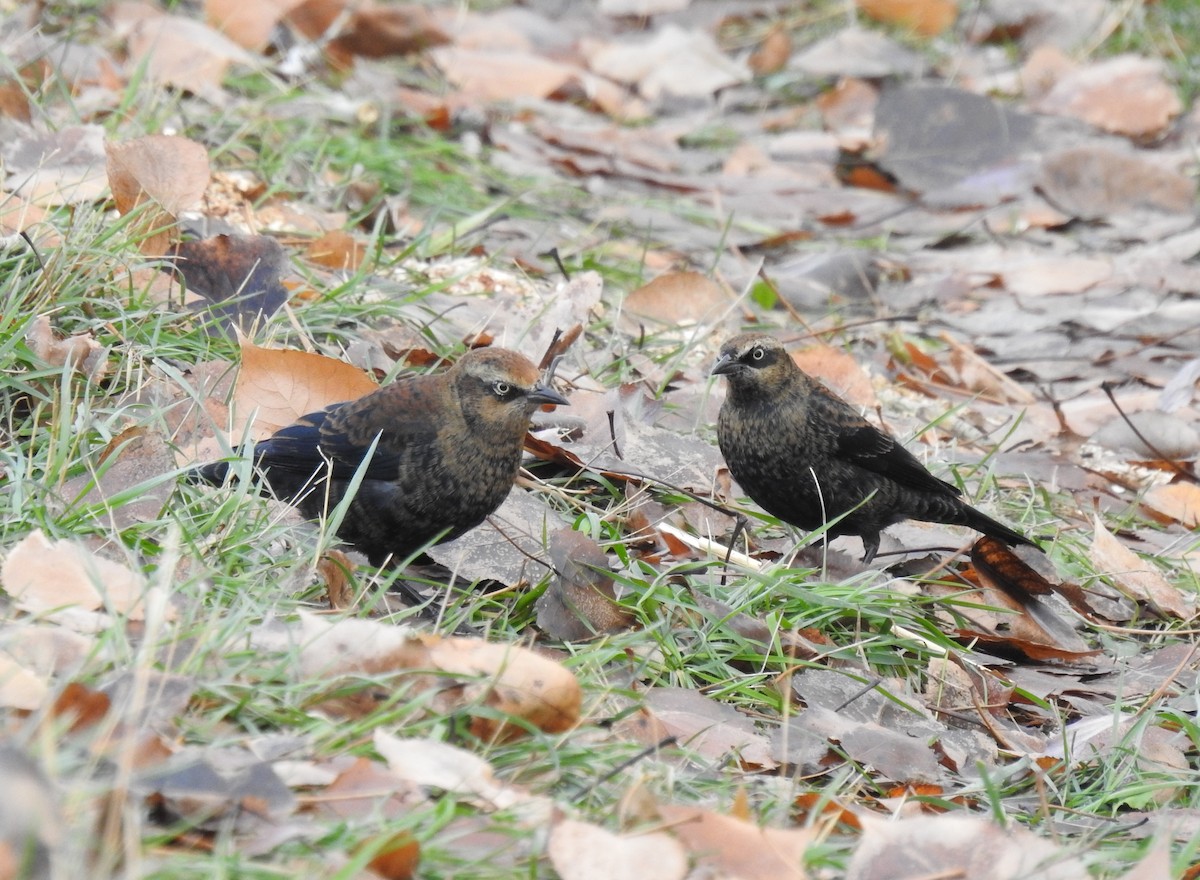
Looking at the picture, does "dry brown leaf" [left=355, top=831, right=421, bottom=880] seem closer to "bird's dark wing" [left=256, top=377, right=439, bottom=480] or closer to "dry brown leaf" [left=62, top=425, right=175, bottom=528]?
"dry brown leaf" [left=62, top=425, right=175, bottom=528]

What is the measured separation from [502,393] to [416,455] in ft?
1.04

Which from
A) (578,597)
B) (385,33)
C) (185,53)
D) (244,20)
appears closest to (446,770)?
(578,597)

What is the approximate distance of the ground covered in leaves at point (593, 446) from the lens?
278 centimetres

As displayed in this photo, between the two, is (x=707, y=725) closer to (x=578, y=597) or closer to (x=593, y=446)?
(x=578, y=597)

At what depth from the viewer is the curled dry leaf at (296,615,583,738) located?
9.96 ft

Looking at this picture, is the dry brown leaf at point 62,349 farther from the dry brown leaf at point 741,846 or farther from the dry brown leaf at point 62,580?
the dry brown leaf at point 741,846

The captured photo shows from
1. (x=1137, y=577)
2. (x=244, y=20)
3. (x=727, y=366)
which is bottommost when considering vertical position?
(x=1137, y=577)

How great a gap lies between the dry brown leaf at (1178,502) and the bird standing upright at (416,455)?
272 cm

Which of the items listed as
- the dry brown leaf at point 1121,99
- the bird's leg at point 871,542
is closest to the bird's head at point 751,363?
the bird's leg at point 871,542

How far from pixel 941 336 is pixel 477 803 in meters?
4.95

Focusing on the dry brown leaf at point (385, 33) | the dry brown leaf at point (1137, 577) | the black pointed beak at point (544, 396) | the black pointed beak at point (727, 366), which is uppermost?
the black pointed beak at point (544, 396)

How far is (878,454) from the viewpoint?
527 centimetres

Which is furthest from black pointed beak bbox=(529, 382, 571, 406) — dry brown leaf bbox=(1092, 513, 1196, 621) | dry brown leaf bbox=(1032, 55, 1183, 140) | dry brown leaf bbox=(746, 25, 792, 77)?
dry brown leaf bbox=(746, 25, 792, 77)

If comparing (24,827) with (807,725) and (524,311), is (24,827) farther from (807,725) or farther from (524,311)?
(524,311)
